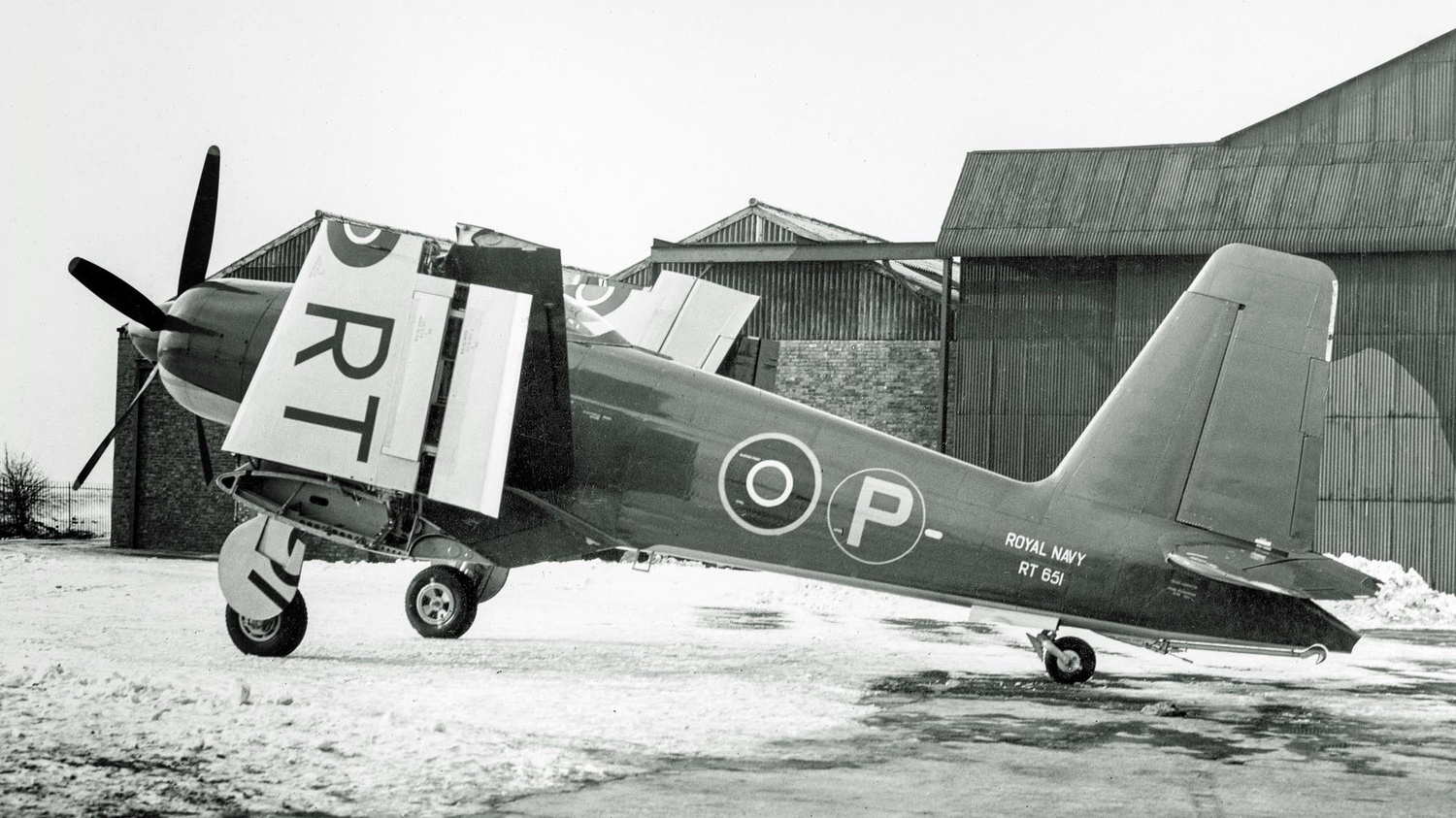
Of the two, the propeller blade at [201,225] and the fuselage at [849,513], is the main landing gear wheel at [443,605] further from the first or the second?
the propeller blade at [201,225]

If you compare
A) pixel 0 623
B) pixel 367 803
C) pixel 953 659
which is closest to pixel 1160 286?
pixel 953 659

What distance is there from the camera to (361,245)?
9.62 m

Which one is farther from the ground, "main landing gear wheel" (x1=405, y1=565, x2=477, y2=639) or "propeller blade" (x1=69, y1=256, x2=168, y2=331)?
"propeller blade" (x1=69, y1=256, x2=168, y2=331)

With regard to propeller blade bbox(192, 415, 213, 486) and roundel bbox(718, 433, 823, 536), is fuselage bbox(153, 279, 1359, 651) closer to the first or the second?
roundel bbox(718, 433, 823, 536)

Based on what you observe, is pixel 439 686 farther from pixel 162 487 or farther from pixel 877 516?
pixel 162 487

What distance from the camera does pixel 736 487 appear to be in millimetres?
9781

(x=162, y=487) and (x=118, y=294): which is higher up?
(x=118, y=294)

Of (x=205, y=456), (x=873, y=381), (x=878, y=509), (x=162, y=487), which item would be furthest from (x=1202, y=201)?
(x=162, y=487)

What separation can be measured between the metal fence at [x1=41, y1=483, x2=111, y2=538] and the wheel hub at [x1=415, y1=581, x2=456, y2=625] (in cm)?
1641

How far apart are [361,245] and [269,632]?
3.14 m

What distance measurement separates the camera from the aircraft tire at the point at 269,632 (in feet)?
33.4

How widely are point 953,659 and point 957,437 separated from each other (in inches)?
476

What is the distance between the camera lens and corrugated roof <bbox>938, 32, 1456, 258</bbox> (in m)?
21.2

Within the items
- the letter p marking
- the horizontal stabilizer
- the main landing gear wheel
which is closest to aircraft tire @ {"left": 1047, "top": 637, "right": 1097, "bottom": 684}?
the horizontal stabilizer
